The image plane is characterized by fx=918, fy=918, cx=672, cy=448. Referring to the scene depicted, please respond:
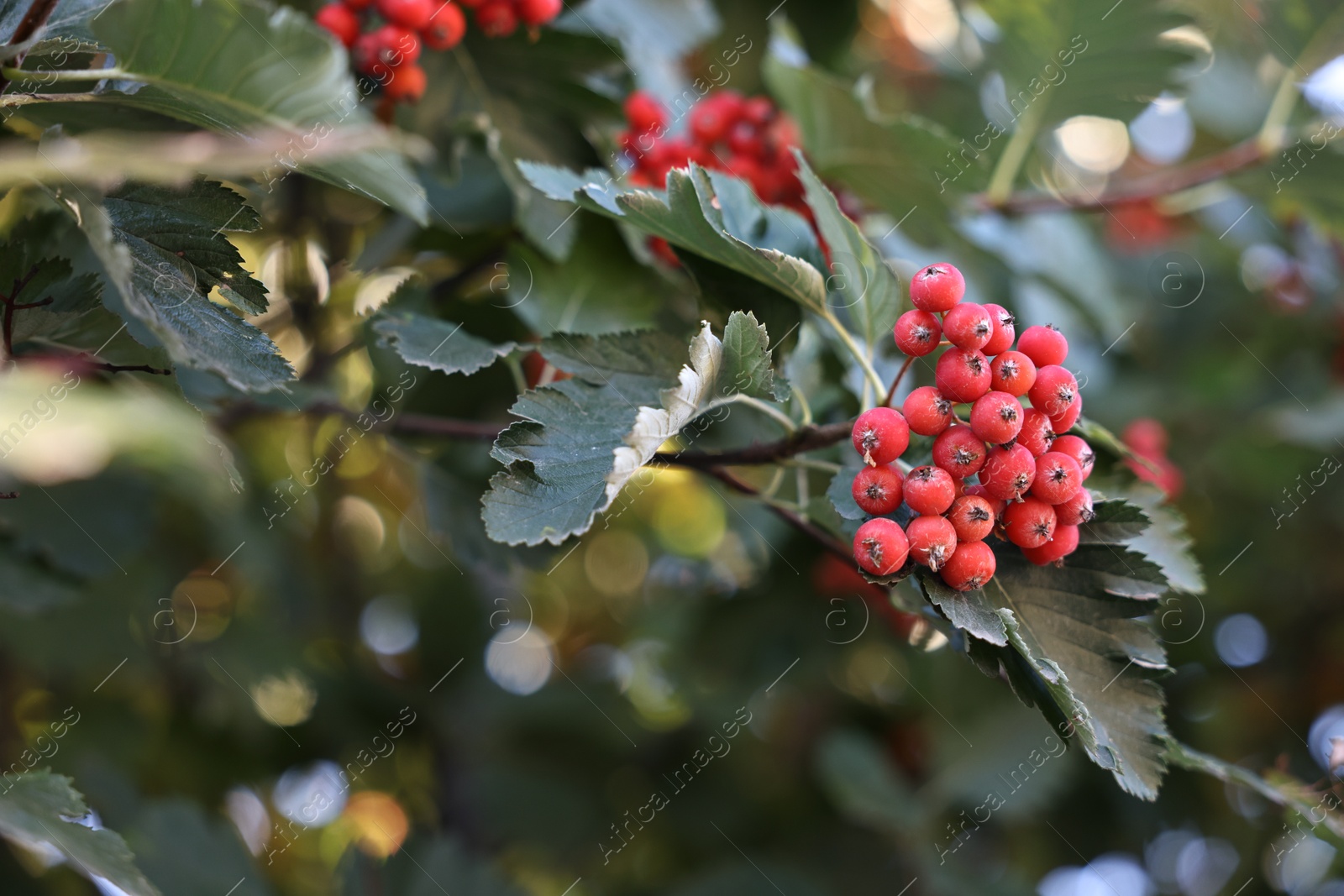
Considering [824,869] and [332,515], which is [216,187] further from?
[824,869]

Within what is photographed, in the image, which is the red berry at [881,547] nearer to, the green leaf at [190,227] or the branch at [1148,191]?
the green leaf at [190,227]

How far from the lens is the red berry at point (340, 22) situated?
4.49 feet

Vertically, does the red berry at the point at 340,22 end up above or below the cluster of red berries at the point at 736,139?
above

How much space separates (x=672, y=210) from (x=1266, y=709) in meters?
2.84

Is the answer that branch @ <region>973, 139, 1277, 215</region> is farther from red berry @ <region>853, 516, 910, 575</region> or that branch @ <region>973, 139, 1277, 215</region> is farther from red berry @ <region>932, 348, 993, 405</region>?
red berry @ <region>853, 516, 910, 575</region>

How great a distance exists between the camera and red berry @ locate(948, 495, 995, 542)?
35.9 inches

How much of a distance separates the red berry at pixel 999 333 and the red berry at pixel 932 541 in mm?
190

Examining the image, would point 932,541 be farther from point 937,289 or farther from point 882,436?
point 937,289

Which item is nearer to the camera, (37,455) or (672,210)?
(672,210)

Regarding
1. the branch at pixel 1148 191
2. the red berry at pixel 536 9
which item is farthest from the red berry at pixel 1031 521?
the branch at pixel 1148 191

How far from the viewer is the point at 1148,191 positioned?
76.9 inches

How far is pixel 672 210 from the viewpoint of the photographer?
0.99 m

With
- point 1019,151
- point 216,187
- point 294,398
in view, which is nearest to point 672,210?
point 216,187

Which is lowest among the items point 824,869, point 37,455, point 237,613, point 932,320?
point 824,869
